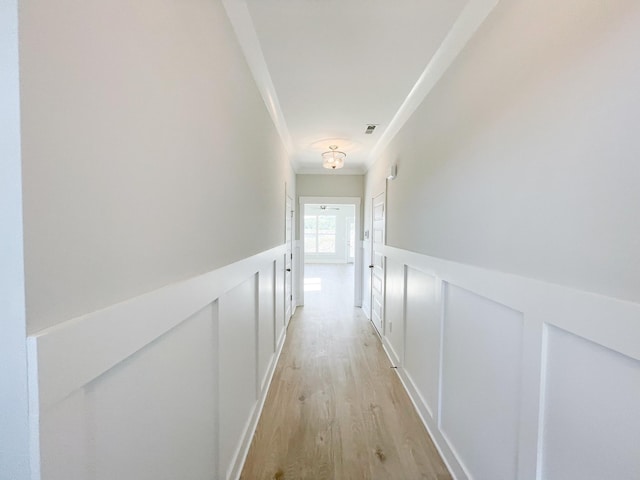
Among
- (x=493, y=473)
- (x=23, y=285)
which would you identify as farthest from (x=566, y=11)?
(x=493, y=473)

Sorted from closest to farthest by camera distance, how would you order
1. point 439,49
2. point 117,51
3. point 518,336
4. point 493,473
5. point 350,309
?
point 117,51
point 518,336
point 493,473
point 439,49
point 350,309

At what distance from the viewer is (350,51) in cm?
176

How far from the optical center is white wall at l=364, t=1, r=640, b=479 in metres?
0.77

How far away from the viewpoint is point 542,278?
102 centimetres

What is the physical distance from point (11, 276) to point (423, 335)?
7.27 feet

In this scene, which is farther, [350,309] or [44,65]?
[350,309]

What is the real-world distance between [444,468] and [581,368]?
128 centimetres

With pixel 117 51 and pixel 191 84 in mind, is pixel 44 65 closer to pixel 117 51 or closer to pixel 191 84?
pixel 117 51

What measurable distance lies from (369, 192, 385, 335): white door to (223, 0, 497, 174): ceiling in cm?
130

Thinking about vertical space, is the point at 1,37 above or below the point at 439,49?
below

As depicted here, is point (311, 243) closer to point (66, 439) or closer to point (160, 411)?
point (160, 411)

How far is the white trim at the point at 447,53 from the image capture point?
1370mm

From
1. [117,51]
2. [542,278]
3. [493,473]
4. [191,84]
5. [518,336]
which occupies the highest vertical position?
[191,84]

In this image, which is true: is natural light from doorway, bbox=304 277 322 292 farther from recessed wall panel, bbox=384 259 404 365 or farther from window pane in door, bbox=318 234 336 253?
window pane in door, bbox=318 234 336 253
